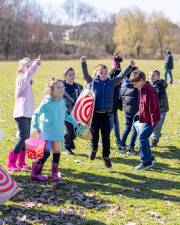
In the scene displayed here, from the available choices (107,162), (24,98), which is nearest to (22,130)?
(24,98)

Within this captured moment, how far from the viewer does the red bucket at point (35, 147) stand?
308 inches

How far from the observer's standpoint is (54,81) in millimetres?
7469

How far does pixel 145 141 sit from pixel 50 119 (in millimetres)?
2172

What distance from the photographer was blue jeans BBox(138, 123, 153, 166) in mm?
8656

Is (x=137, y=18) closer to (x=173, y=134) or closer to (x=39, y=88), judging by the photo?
(x=39, y=88)

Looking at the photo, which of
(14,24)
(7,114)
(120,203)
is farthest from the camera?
(14,24)

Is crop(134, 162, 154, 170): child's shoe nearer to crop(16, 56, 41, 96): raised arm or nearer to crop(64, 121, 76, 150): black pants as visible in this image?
crop(64, 121, 76, 150): black pants

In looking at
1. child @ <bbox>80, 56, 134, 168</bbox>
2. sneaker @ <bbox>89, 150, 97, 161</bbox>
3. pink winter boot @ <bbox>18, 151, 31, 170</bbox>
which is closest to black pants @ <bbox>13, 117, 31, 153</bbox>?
pink winter boot @ <bbox>18, 151, 31, 170</bbox>

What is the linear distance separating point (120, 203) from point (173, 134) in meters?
6.27

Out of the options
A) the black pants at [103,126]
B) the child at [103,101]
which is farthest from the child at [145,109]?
the black pants at [103,126]

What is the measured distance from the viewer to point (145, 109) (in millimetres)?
8555

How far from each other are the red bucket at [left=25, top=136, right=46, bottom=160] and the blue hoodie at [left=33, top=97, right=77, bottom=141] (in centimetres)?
30

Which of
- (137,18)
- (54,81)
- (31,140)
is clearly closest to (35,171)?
(31,140)

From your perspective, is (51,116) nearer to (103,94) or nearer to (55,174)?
(55,174)
